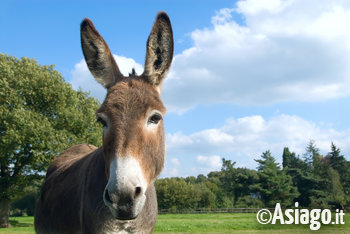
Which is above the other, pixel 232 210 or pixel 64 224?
pixel 64 224

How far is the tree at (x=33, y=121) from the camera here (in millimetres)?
26203

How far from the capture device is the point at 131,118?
315 centimetres

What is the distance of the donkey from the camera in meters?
2.76

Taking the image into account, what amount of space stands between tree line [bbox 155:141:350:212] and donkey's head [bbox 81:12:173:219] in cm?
4304

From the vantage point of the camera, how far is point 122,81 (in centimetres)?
366

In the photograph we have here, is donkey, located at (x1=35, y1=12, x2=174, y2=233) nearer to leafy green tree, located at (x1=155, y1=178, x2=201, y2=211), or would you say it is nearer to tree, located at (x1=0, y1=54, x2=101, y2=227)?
tree, located at (x1=0, y1=54, x2=101, y2=227)

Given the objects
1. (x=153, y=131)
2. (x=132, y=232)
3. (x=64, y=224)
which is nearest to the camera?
(x=153, y=131)

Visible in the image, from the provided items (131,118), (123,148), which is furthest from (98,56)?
(123,148)

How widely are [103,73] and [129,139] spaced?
4.32 feet

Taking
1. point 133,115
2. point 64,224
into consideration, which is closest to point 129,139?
point 133,115

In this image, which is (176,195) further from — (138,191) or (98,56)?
(138,191)

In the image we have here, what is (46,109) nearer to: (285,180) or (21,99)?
(21,99)
